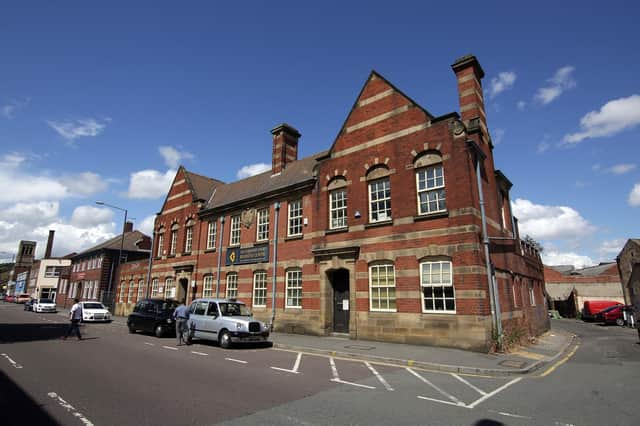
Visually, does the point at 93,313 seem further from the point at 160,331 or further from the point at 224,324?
the point at 224,324

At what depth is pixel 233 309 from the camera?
14688mm

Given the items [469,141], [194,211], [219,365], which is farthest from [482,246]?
[194,211]

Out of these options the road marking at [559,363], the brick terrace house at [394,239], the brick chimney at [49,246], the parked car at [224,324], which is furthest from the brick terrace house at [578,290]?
the brick chimney at [49,246]

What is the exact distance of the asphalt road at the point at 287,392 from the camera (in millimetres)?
5711

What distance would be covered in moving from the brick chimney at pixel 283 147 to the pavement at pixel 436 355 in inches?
512

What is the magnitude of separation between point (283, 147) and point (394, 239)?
12628 millimetres

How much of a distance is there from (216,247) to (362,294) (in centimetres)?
1255

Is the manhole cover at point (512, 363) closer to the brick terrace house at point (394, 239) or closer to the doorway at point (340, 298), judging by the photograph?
the brick terrace house at point (394, 239)

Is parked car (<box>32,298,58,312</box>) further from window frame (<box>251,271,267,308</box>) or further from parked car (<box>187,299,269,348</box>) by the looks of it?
parked car (<box>187,299,269,348</box>)

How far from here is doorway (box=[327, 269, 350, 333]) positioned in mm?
16984

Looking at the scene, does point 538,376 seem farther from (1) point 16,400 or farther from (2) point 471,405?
(1) point 16,400

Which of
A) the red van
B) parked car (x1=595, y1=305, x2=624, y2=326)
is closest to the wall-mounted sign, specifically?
parked car (x1=595, y1=305, x2=624, y2=326)

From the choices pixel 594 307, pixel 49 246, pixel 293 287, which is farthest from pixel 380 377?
pixel 49 246

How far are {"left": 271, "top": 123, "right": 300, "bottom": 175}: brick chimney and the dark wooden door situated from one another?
10156 millimetres
